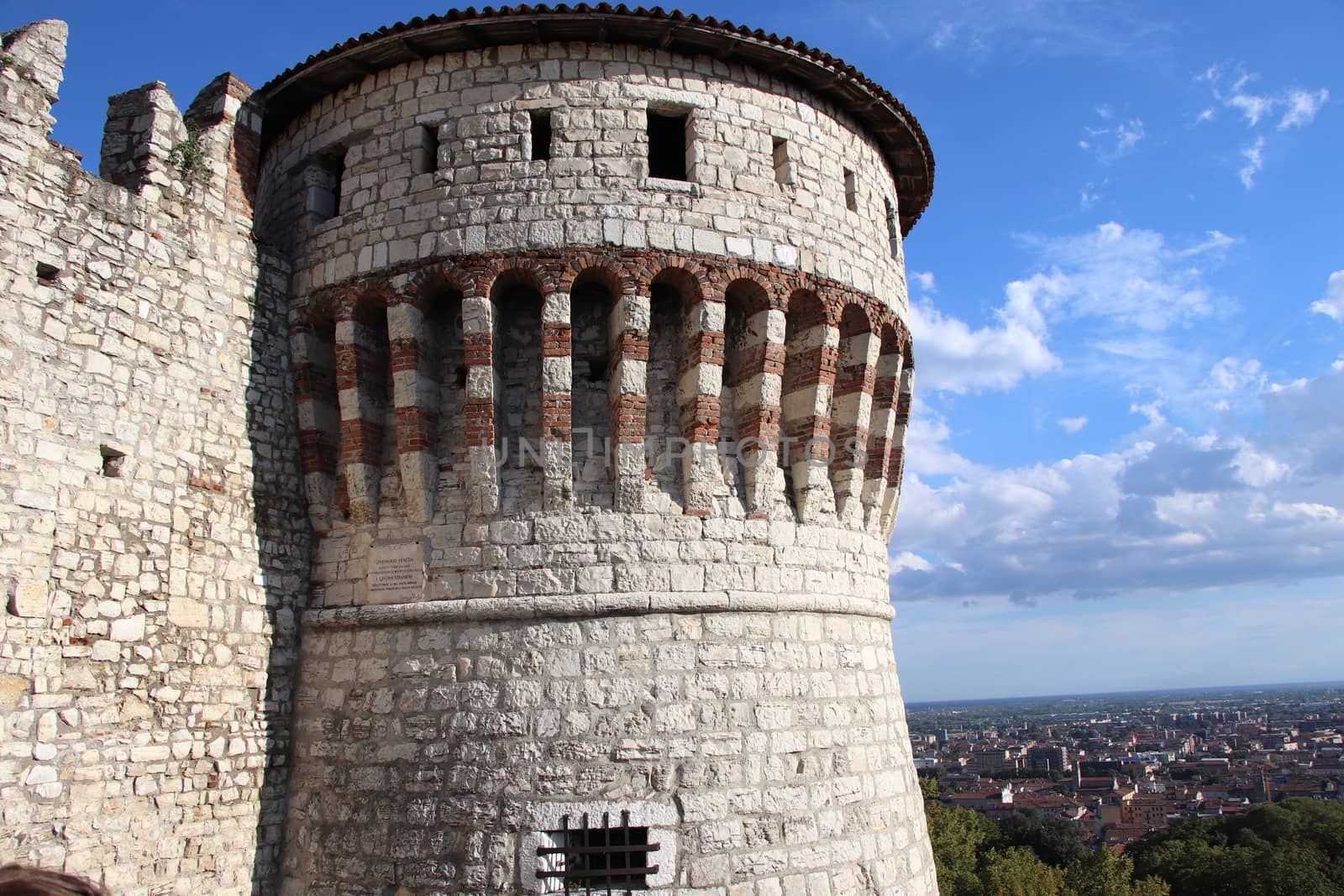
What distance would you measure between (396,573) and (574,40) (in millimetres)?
4807

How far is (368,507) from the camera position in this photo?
8094 millimetres

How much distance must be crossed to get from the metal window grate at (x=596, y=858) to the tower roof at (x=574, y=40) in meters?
6.39

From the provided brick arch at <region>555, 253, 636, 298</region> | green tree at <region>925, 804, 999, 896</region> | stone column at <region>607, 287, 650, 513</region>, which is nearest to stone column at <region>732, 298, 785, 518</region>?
stone column at <region>607, 287, 650, 513</region>

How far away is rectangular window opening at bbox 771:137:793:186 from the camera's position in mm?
8703

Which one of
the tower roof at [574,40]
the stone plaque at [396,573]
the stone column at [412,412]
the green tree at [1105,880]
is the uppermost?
the tower roof at [574,40]

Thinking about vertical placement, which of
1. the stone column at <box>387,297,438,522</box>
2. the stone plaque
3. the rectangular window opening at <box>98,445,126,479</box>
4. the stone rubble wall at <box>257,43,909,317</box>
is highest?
the stone rubble wall at <box>257,43,909,317</box>

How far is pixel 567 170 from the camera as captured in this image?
8.06m

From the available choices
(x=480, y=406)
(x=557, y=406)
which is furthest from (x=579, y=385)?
(x=480, y=406)

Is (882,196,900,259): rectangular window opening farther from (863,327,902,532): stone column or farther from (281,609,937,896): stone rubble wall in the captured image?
(281,609,937,896): stone rubble wall

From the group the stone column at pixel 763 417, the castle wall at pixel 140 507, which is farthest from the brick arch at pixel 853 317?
the castle wall at pixel 140 507

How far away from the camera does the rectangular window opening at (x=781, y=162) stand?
28.6ft

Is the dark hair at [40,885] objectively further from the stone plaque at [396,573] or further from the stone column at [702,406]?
the stone column at [702,406]

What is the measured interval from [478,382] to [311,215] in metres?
2.66

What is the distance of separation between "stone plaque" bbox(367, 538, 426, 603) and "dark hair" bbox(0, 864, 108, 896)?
16.9 feet
